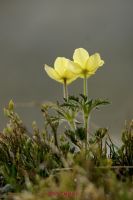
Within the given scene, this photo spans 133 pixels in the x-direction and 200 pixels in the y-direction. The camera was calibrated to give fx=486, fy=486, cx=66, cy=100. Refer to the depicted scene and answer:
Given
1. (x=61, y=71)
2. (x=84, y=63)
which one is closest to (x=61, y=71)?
(x=61, y=71)

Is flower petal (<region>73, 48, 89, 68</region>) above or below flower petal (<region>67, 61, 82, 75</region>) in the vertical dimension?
above

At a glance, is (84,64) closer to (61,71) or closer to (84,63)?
(84,63)

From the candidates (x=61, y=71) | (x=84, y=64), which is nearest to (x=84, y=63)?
(x=84, y=64)

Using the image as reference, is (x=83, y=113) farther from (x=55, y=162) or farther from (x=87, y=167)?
(x=87, y=167)

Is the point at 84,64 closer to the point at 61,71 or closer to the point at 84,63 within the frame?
the point at 84,63

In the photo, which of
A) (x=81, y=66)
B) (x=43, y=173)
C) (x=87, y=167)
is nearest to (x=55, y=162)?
(x=43, y=173)
